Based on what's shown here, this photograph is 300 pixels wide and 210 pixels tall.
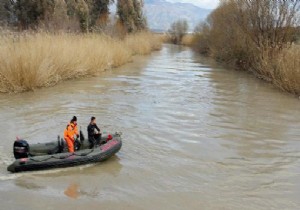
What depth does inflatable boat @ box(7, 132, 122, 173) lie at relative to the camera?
7277mm

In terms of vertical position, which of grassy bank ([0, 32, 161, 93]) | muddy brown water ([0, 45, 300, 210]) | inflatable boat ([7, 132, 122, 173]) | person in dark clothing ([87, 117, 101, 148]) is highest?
grassy bank ([0, 32, 161, 93])

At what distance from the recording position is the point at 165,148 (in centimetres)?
919

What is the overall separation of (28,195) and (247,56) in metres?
20.8

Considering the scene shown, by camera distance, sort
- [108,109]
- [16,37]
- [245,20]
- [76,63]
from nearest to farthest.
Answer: [108,109]
[16,37]
[76,63]
[245,20]

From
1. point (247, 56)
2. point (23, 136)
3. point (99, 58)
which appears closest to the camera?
point (23, 136)

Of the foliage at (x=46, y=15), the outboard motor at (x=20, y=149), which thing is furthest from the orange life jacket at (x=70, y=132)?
the foliage at (x=46, y=15)

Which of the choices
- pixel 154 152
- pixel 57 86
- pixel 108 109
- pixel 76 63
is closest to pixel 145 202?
pixel 154 152

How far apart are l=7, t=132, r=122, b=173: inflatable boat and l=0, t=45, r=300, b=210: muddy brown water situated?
5.9 inches

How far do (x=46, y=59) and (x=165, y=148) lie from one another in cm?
809

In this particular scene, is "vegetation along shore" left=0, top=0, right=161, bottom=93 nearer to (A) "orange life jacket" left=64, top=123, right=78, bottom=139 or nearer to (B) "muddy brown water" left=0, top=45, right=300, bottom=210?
(B) "muddy brown water" left=0, top=45, right=300, bottom=210

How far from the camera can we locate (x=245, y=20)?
78.3ft

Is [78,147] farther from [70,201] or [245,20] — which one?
[245,20]

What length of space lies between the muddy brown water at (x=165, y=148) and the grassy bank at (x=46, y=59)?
636mm

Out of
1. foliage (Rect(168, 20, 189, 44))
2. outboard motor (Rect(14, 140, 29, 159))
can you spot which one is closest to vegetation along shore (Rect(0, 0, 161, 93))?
outboard motor (Rect(14, 140, 29, 159))
